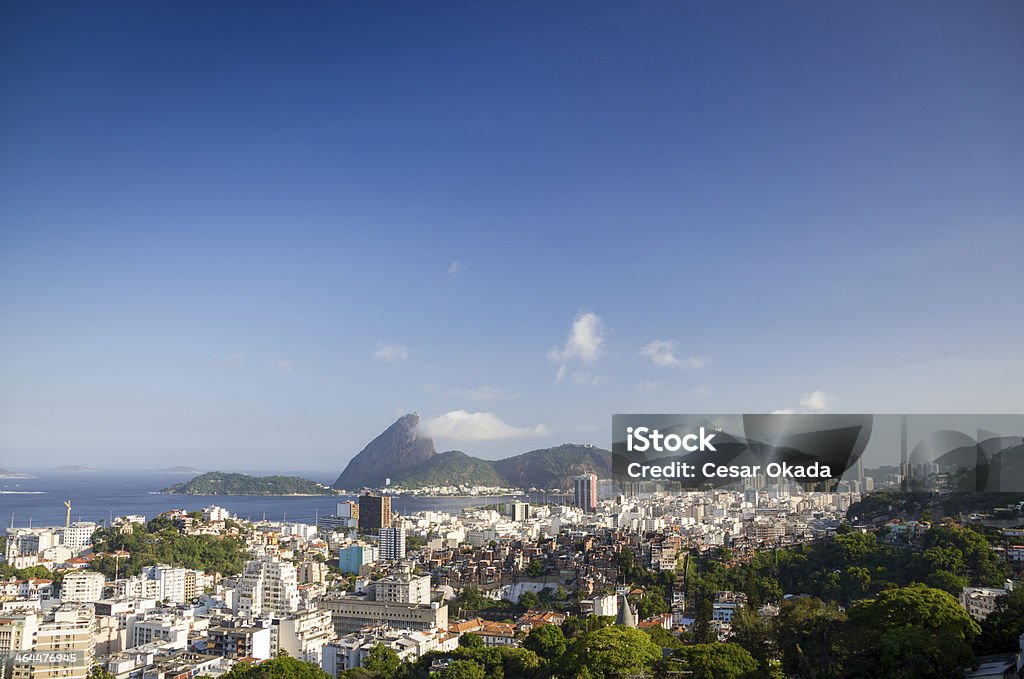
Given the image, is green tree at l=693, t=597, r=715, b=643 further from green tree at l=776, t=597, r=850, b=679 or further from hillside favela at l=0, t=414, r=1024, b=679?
green tree at l=776, t=597, r=850, b=679

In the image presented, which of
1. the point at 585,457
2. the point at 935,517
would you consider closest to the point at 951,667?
the point at 935,517

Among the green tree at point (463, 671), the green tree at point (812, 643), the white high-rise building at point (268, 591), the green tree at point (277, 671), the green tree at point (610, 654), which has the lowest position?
the white high-rise building at point (268, 591)

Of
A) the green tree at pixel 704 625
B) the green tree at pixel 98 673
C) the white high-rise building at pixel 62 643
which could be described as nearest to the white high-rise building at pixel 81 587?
the white high-rise building at pixel 62 643

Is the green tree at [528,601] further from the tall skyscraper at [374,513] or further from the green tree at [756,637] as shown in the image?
the tall skyscraper at [374,513]

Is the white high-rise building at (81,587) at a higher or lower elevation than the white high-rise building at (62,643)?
lower

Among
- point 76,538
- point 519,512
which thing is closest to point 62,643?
point 76,538

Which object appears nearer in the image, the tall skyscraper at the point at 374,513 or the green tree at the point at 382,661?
the green tree at the point at 382,661

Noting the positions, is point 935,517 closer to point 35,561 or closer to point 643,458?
point 643,458

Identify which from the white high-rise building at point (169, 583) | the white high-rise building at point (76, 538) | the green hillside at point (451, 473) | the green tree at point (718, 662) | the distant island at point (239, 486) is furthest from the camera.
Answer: the green hillside at point (451, 473)
